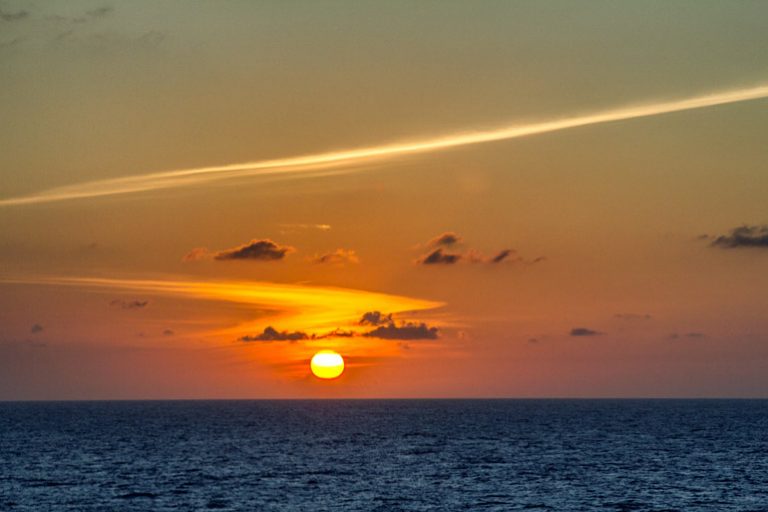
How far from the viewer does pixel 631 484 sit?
338ft

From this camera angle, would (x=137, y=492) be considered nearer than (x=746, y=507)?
No

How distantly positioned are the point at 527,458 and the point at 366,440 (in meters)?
50.5

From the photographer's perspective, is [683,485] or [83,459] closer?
[683,485]

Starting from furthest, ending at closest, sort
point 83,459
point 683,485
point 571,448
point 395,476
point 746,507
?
point 571,448 → point 83,459 → point 395,476 → point 683,485 → point 746,507

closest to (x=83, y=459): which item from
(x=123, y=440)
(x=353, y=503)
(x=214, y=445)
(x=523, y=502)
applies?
(x=214, y=445)

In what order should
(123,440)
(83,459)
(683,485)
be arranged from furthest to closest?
(123,440), (83,459), (683,485)

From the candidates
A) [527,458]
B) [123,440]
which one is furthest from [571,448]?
[123,440]

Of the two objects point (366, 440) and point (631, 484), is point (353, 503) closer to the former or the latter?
point (631, 484)

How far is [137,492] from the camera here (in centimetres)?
9369

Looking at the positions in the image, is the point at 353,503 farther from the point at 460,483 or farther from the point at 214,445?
the point at 214,445

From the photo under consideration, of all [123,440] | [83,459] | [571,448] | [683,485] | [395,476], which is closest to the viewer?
[683,485]

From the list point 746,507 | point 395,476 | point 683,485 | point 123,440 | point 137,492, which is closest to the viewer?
point 746,507

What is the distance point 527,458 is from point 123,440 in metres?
77.1

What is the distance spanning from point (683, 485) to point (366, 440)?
84491 millimetres
